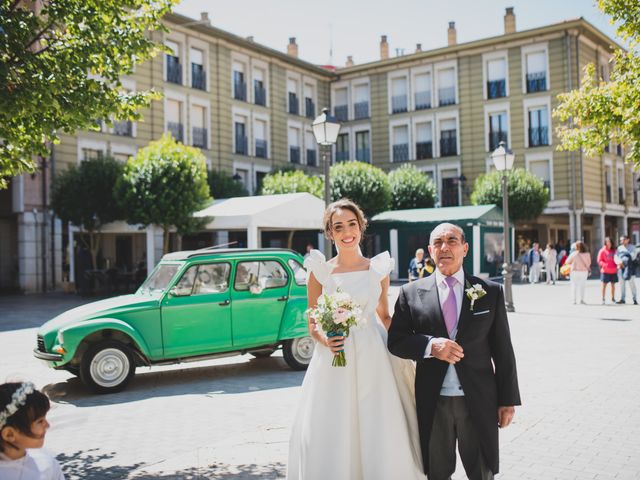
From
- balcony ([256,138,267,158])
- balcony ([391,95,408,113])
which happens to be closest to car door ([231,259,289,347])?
balcony ([256,138,267,158])

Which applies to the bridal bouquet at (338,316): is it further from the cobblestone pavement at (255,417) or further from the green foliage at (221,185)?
the green foliage at (221,185)

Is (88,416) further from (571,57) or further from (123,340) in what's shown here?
(571,57)

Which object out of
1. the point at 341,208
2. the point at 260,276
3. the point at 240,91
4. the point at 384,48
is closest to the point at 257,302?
the point at 260,276

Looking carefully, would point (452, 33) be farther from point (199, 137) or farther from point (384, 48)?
point (199, 137)

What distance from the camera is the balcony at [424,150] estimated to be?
123 ft

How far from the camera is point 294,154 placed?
121 feet

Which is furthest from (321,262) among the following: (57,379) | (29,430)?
(57,379)

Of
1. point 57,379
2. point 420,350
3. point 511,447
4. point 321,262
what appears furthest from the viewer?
point 57,379

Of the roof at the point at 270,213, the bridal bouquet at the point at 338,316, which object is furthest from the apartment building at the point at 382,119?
the bridal bouquet at the point at 338,316

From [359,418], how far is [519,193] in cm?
2852

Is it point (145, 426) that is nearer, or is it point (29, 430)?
point (29, 430)

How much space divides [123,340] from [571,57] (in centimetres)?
3091

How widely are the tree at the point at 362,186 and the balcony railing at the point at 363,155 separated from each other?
30.3 feet

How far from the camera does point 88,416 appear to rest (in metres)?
6.60
